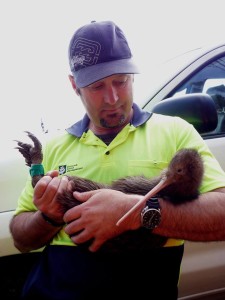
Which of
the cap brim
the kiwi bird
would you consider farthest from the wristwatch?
the cap brim

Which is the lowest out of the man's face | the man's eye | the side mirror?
the side mirror

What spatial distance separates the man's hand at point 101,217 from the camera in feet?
6.79

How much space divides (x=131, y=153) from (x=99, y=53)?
68cm

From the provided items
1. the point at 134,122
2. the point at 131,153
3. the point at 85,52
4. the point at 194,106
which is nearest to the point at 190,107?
the point at 194,106

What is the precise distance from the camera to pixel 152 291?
2256 mm

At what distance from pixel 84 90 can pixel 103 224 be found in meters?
1.02

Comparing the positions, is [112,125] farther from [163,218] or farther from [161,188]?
[163,218]

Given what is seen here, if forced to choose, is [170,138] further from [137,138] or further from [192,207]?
[192,207]

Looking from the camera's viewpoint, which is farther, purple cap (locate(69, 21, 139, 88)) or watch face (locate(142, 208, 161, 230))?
purple cap (locate(69, 21, 139, 88))

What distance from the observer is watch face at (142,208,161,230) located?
205 cm

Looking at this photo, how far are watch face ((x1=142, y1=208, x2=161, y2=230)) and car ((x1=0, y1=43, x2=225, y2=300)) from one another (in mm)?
985

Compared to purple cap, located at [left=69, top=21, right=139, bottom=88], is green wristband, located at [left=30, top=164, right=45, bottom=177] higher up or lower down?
lower down

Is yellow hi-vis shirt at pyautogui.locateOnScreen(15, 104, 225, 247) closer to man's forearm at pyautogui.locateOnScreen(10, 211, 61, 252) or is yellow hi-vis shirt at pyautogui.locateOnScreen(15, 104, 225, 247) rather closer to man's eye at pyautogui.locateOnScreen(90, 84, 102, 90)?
man's forearm at pyautogui.locateOnScreen(10, 211, 61, 252)

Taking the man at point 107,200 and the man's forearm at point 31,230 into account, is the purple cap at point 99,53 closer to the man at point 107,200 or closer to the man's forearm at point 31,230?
the man at point 107,200
